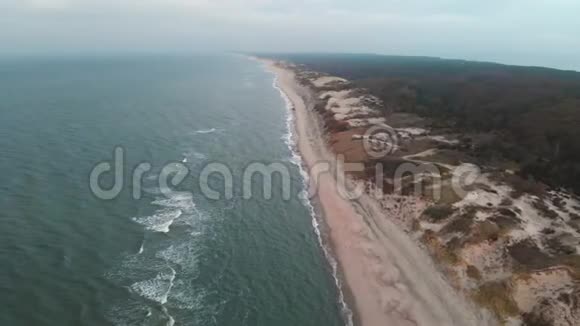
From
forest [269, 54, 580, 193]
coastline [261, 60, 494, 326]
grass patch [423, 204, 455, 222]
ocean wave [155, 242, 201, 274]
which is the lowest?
coastline [261, 60, 494, 326]

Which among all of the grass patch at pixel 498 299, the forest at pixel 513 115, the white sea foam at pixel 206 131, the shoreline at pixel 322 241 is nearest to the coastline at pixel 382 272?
the shoreline at pixel 322 241

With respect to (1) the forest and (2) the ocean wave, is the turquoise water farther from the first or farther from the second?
(1) the forest

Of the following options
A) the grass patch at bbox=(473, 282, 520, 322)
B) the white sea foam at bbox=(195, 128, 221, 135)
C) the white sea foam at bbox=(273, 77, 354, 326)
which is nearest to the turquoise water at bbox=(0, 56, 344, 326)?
the white sea foam at bbox=(273, 77, 354, 326)

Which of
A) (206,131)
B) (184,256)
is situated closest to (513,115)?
(206,131)

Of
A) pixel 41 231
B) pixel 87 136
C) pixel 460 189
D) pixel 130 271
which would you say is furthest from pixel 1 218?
pixel 460 189

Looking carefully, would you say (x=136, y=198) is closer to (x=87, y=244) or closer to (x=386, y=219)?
(x=87, y=244)

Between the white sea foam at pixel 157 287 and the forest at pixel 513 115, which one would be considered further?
the forest at pixel 513 115

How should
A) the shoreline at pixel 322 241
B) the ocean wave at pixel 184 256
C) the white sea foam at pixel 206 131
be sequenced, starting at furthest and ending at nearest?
the white sea foam at pixel 206 131 → the ocean wave at pixel 184 256 → the shoreline at pixel 322 241

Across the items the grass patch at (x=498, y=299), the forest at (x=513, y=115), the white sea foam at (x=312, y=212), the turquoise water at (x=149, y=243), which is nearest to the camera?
the turquoise water at (x=149, y=243)

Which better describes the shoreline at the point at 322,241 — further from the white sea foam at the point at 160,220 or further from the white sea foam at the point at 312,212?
the white sea foam at the point at 160,220
